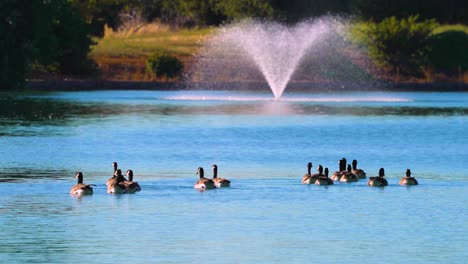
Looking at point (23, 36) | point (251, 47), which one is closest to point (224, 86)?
point (251, 47)

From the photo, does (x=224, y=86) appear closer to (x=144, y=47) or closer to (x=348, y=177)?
(x=144, y=47)

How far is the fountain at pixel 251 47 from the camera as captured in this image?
12569 centimetres

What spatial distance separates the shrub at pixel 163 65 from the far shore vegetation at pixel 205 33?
0.34 ft

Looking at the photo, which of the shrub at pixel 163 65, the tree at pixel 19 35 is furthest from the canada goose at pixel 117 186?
the shrub at pixel 163 65

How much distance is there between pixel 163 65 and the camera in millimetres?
126938

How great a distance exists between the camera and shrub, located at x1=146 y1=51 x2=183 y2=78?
125 meters

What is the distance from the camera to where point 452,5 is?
139750 millimetres

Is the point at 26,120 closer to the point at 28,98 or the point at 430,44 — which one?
the point at 28,98

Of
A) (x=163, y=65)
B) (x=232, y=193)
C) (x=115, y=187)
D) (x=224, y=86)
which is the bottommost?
(x=232, y=193)

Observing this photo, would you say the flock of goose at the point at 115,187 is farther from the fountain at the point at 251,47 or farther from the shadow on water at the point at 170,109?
the fountain at the point at 251,47

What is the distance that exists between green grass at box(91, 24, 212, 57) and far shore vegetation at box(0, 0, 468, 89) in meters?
0.09

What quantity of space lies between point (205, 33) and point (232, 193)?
98231 mm

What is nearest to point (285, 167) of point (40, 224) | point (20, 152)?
point (20, 152)

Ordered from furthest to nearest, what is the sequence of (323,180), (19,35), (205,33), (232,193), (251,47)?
1. (205,33)
2. (251,47)
3. (19,35)
4. (323,180)
5. (232,193)
